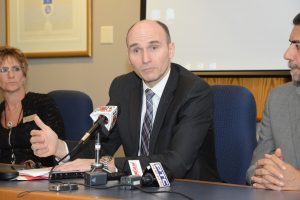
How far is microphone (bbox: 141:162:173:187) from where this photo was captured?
1555mm

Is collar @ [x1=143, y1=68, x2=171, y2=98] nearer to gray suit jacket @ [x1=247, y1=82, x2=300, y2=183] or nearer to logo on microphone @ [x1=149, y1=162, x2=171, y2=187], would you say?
gray suit jacket @ [x1=247, y1=82, x2=300, y2=183]

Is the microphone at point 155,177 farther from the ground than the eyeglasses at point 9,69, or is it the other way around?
the eyeglasses at point 9,69

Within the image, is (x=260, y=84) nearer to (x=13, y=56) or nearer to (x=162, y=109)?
(x=162, y=109)

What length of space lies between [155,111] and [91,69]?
1.67 m

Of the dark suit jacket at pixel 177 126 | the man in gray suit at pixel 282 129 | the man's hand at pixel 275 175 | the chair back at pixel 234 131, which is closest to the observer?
the man's hand at pixel 275 175

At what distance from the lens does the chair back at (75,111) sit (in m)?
3.14

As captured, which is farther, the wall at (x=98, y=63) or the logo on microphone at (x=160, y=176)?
the wall at (x=98, y=63)

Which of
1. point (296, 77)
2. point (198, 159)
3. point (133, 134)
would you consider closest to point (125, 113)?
point (133, 134)

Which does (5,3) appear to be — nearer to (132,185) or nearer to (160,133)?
(160,133)

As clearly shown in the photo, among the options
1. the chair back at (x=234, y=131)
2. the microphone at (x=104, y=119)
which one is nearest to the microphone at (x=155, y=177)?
the microphone at (x=104, y=119)

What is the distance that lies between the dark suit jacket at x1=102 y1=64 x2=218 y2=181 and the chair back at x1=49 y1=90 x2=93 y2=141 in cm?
66

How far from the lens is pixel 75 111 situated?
10.4 feet

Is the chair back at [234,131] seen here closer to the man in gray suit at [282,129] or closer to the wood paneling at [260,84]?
the man in gray suit at [282,129]

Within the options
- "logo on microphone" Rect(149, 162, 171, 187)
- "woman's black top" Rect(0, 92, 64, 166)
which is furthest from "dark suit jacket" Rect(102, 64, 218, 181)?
"woman's black top" Rect(0, 92, 64, 166)
